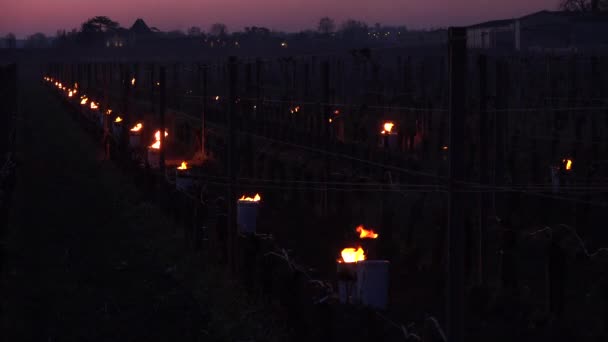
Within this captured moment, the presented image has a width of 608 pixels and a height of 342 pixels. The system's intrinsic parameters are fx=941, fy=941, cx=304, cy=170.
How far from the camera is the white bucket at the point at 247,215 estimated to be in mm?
10578

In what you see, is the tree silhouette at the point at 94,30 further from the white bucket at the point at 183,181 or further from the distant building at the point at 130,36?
the white bucket at the point at 183,181

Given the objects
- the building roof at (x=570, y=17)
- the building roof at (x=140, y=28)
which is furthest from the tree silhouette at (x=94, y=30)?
the building roof at (x=570, y=17)

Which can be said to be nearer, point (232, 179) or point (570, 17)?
point (232, 179)

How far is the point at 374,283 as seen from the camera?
754cm

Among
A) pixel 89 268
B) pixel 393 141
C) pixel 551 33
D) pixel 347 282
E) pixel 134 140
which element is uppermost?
pixel 551 33

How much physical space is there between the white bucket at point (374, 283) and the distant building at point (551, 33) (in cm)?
3893

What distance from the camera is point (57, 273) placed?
9.82 metres

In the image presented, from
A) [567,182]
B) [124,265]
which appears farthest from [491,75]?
[124,265]

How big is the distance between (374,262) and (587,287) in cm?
259

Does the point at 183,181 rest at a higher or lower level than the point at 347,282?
higher

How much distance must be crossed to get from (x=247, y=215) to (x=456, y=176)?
5321 millimetres

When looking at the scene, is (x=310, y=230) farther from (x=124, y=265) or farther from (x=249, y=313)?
(x=249, y=313)

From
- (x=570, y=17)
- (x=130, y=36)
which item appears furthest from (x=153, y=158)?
(x=130, y=36)

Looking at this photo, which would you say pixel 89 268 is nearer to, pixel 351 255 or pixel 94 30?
pixel 351 255
